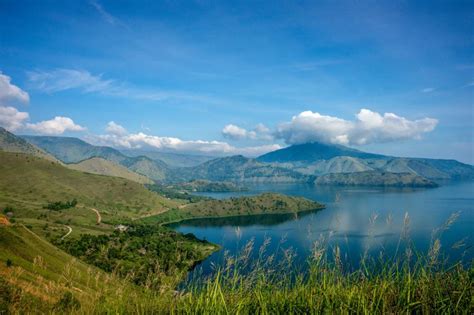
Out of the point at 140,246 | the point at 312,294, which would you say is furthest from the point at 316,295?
the point at 140,246

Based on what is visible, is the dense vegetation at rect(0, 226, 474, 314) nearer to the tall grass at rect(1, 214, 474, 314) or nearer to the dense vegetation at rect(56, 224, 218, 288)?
the tall grass at rect(1, 214, 474, 314)

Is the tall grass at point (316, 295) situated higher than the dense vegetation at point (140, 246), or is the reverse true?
the tall grass at point (316, 295)

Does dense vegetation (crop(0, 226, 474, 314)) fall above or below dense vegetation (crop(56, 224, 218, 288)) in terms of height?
above

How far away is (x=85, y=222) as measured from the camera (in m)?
196

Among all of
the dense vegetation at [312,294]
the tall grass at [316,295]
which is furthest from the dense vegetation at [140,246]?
the tall grass at [316,295]

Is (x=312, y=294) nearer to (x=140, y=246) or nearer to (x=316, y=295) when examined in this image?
(x=316, y=295)

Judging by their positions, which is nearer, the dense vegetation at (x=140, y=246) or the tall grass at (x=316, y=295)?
the tall grass at (x=316, y=295)

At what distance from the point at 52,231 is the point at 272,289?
171m

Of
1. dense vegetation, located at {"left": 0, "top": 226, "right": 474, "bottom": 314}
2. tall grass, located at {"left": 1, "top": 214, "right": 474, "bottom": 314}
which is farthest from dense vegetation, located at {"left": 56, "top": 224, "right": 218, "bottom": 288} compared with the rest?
tall grass, located at {"left": 1, "top": 214, "right": 474, "bottom": 314}

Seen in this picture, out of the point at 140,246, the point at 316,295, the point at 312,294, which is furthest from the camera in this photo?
the point at 140,246

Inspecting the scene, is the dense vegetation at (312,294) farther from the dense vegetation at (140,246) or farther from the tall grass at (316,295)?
the dense vegetation at (140,246)

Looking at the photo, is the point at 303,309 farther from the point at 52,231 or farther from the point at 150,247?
the point at 52,231

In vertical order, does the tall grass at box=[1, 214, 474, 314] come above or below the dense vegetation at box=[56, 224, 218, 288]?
above

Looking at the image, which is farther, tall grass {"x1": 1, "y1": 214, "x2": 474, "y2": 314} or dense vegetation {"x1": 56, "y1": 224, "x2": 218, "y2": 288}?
dense vegetation {"x1": 56, "y1": 224, "x2": 218, "y2": 288}
